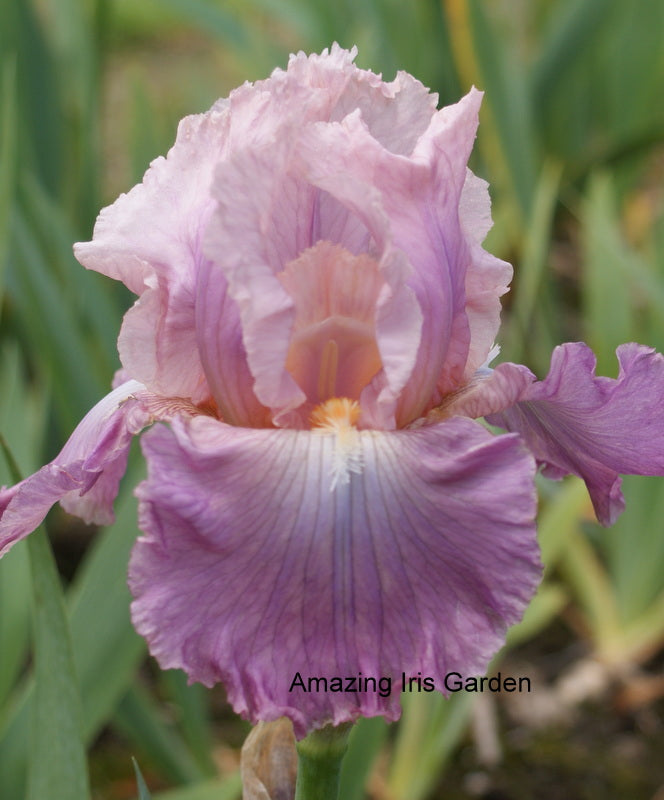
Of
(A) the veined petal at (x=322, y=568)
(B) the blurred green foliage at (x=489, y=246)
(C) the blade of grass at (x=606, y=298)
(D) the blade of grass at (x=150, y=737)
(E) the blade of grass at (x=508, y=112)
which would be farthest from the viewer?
(E) the blade of grass at (x=508, y=112)

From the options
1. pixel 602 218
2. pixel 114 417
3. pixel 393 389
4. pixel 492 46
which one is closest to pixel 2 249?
pixel 114 417

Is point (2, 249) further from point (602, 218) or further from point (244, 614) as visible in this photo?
point (602, 218)

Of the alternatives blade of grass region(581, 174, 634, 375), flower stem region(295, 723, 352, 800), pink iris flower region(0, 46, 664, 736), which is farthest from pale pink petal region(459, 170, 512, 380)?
blade of grass region(581, 174, 634, 375)

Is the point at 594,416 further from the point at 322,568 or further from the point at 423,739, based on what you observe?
the point at 423,739

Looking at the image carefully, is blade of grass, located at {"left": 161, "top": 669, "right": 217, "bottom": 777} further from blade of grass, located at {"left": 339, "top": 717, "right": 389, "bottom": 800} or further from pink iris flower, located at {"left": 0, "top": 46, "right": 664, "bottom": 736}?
pink iris flower, located at {"left": 0, "top": 46, "right": 664, "bottom": 736}

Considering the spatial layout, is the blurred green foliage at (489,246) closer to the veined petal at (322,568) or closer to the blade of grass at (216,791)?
the blade of grass at (216,791)

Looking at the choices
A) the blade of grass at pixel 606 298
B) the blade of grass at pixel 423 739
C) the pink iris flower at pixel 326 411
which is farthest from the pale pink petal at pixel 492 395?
the blade of grass at pixel 606 298

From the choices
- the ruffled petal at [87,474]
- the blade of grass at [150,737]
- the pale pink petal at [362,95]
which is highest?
the pale pink petal at [362,95]

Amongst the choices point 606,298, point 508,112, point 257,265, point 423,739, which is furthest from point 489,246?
point 257,265
